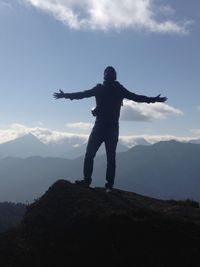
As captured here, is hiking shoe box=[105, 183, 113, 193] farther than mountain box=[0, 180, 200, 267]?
Yes

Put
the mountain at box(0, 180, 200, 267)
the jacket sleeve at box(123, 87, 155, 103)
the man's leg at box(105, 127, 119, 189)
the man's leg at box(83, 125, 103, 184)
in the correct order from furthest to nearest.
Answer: the jacket sleeve at box(123, 87, 155, 103) → the man's leg at box(105, 127, 119, 189) → the man's leg at box(83, 125, 103, 184) → the mountain at box(0, 180, 200, 267)

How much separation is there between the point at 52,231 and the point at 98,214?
1.20 meters

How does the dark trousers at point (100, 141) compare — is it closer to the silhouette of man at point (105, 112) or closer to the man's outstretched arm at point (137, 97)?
the silhouette of man at point (105, 112)

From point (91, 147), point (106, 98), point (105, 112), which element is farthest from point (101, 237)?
point (106, 98)

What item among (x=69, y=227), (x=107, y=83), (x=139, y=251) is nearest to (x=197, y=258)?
(x=139, y=251)

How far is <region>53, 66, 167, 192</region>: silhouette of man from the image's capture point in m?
15.6

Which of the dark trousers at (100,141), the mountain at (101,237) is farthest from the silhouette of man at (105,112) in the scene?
the mountain at (101,237)

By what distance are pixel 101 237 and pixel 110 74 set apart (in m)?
6.65

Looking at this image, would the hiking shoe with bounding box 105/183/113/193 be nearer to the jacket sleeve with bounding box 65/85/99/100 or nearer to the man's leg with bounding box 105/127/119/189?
the man's leg with bounding box 105/127/119/189

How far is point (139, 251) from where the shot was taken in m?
10.1

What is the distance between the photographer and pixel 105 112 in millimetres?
15656

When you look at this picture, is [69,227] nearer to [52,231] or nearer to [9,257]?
[52,231]

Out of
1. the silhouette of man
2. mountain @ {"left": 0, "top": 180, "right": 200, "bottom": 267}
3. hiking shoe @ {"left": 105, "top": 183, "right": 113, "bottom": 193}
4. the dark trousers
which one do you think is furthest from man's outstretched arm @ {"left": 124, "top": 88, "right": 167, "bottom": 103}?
mountain @ {"left": 0, "top": 180, "right": 200, "bottom": 267}

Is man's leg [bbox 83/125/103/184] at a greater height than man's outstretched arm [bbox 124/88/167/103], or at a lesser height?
lesser
